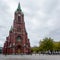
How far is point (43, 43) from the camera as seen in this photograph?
4065 inches

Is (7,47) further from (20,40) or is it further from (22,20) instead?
(22,20)

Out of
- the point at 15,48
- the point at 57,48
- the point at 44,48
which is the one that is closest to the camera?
the point at 15,48

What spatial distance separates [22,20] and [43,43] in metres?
19.5

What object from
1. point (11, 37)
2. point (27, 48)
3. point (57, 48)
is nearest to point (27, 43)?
point (27, 48)

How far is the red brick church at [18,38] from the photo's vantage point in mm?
96944

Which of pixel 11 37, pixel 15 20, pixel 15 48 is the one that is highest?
pixel 15 20

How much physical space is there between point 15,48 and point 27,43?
30.0 ft

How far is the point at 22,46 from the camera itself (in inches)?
3851

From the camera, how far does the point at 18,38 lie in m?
100

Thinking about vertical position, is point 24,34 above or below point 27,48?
above

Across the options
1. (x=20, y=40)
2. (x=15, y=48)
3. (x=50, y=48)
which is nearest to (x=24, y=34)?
(x=20, y=40)

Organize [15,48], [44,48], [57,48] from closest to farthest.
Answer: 1. [15,48]
2. [44,48]
3. [57,48]

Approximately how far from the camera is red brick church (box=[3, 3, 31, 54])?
318 ft

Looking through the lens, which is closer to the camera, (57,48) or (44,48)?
(44,48)
